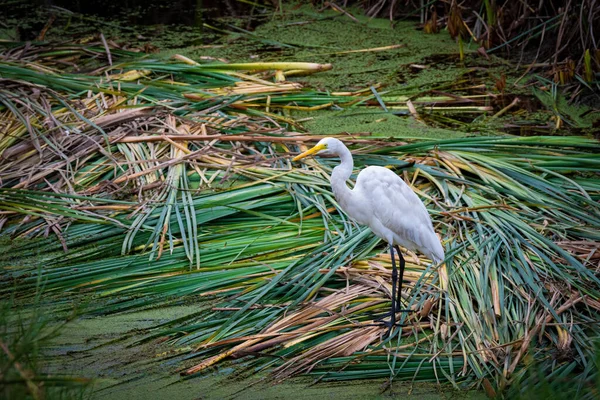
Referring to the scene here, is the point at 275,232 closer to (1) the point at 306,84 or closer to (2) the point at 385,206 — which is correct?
(2) the point at 385,206

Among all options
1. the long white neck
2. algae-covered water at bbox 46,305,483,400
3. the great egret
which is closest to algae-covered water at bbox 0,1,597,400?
algae-covered water at bbox 46,305,483,400

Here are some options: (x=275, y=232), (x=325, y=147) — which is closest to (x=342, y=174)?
(x=325, y=147)

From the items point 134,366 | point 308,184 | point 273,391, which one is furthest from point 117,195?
point 273,391

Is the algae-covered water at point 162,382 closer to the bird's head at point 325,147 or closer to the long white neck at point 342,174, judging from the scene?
the long white neck at point 342,174

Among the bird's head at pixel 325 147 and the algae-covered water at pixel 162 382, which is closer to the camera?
the algae-covered water at pixel 162 382

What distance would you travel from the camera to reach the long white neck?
10.5 feet

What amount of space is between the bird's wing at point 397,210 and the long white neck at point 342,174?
8cm

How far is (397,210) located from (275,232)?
0.80m

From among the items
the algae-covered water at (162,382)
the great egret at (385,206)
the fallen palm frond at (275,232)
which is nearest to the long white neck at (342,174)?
the great egret at (385,206)

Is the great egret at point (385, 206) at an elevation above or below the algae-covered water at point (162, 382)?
above

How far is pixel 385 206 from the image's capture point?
10.6ft

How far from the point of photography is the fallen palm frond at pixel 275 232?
3.02 meters

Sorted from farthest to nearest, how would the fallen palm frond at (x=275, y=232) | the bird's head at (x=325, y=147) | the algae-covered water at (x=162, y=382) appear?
the bird's head at (x=325, y=147), the fallen palm frond at (x=275, y=232), the algae-covered water at (x=162, y=382)

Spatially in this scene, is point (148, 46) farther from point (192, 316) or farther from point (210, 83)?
point (192, 316)
